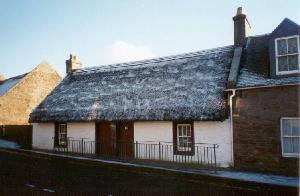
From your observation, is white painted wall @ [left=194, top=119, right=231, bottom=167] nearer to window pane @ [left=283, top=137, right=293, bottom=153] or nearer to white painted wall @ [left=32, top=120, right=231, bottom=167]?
white painted wall @ [left=32, top=120, right=231, bottom=167]

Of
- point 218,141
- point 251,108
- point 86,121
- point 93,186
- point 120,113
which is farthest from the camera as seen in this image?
point 86,121

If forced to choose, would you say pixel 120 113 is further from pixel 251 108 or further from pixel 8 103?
pixel 8 103

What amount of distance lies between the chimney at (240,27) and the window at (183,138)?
19.3ft

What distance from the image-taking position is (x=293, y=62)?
14.0 m

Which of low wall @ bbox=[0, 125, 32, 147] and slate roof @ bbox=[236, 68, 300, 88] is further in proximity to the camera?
low wall @ bbox=[0, 125, 32, 147]

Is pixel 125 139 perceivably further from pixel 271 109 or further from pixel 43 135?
pixel 271 109

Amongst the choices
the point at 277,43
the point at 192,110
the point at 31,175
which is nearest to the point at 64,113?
the point at 31,175

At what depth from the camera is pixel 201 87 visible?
55.8 feet

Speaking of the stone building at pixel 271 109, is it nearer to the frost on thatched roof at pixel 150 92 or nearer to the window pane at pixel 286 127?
the window pane at pixel 286 127

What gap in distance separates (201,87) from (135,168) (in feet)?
19.2

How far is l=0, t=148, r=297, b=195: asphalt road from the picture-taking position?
437 inches

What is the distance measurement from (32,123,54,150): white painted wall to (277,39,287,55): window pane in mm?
16446

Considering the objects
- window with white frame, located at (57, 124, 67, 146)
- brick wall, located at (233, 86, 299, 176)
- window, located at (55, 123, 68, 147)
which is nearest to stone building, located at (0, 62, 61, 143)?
window, located at (55, 123, 68, 147)

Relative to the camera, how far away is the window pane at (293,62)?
13.9 meters
